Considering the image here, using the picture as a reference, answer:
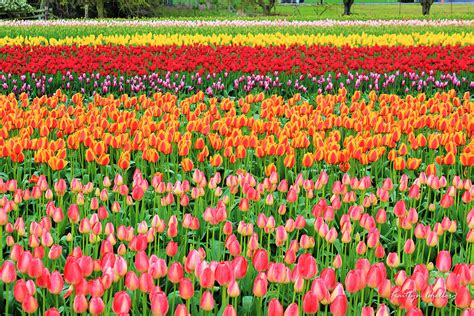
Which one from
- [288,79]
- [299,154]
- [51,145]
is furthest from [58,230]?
[288,79]

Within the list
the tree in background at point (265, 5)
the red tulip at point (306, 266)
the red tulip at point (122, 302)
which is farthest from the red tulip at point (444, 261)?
the tree in background at point (265, 5)

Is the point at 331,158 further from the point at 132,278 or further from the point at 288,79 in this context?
the point at 288,79

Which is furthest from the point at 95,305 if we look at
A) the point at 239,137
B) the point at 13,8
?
the point at 13,8

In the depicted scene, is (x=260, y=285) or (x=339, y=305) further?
(x=260, y=285)

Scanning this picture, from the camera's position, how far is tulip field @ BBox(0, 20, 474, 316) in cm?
262

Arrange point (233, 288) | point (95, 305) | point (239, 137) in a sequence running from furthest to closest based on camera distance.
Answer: point (239, 137) → point (233, 288) → point (95, 305)

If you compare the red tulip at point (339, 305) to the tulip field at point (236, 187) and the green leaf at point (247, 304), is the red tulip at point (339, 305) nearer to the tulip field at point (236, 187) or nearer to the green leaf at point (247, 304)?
the tulip field at point (236, 187)

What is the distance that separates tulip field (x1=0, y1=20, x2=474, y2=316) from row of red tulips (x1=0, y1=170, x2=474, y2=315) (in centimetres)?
1

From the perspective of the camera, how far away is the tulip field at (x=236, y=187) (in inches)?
103

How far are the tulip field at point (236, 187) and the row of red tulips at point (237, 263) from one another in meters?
0.01

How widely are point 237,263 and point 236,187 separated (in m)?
1.69

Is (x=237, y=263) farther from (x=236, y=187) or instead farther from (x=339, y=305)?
(x=236, y=187)

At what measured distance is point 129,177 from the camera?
573cm

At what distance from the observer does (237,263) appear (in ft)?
8.46
